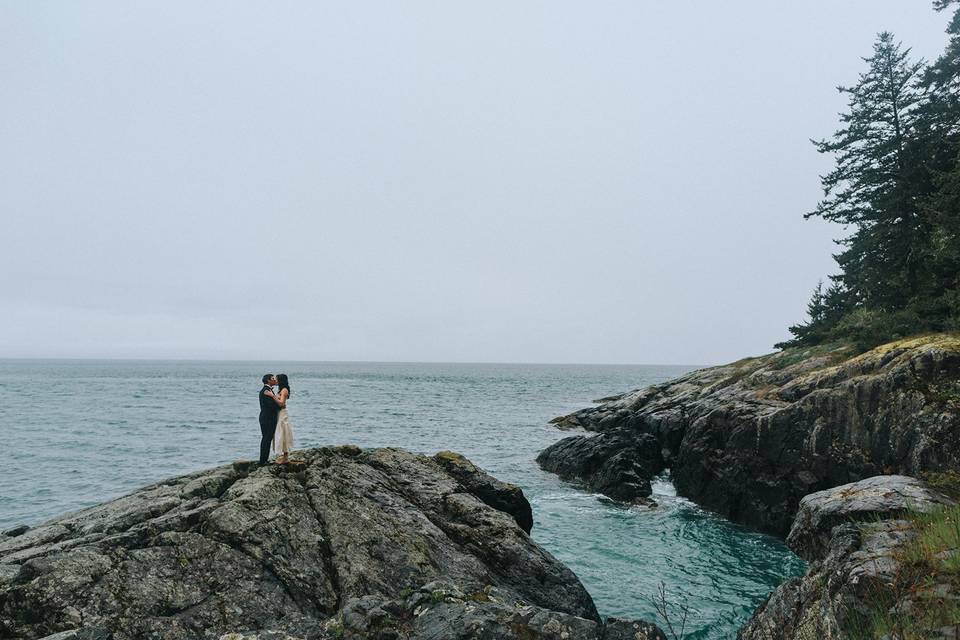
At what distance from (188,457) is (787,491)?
115 feet

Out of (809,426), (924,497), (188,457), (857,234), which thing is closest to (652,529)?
(809,426)

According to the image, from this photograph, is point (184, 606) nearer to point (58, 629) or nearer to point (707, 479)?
point (58, 629)

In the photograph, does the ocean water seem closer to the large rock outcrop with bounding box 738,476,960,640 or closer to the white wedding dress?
the large rock outcrop with bounding box 738,476,960,640

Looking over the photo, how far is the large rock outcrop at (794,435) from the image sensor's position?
52.7 feet

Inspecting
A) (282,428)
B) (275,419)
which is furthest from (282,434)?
(275,419)

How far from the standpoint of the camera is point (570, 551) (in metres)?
18.2

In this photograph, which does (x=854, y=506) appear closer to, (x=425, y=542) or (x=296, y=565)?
(x=425, y=542)

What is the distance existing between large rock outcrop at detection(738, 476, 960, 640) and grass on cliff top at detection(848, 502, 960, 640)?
0.02 m

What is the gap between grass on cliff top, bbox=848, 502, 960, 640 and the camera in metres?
5.46

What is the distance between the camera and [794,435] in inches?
806

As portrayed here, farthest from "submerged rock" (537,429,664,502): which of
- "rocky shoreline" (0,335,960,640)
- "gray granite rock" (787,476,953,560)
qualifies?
"gray granite rock" (787,476,953,560)

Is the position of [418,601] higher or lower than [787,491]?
higher

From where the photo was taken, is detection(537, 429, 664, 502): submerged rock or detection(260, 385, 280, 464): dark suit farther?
detection(537, 429, 664, 502): submerged rock

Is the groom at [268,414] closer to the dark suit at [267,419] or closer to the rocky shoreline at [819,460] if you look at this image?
the dark suit at [267,419]
